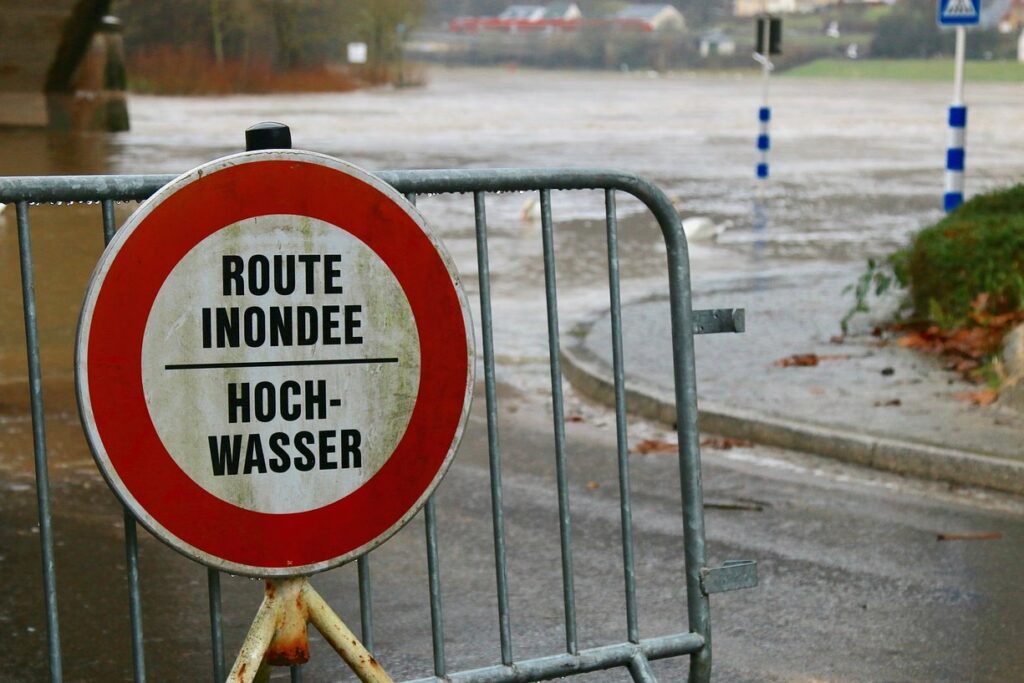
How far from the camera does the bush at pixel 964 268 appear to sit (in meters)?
9.43

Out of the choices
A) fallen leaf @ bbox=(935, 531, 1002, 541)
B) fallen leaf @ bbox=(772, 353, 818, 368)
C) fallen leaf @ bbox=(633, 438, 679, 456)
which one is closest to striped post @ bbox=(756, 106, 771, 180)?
fallen leaf @ bbox=(772, 353, 818, 368)

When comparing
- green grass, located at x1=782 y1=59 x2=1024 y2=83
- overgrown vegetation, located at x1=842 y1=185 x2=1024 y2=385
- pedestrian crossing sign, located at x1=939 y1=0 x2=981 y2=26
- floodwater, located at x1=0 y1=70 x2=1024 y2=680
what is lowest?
green grass, located at x1=782 y1=59 x2=1024 y2=83

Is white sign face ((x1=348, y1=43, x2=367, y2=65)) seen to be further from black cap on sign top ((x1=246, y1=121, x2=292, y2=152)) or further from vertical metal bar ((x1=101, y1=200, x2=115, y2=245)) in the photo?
black cap on sign top ((x1=246, y1=121, x2=292, y2=152))

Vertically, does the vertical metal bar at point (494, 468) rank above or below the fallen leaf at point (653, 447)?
above

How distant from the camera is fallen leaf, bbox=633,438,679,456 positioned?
797cm

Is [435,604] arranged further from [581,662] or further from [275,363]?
[275,363]

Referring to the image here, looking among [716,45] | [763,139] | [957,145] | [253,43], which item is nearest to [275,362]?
[957,145]

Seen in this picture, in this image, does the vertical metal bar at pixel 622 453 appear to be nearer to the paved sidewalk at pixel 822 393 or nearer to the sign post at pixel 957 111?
the paved sidewalk at pixel 822 393

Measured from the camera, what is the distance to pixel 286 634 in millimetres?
3754

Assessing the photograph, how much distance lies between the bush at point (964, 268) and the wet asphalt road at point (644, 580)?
2219mm

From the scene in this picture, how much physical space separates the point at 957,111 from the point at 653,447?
724 centimetres

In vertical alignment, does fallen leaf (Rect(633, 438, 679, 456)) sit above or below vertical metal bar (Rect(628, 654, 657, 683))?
below

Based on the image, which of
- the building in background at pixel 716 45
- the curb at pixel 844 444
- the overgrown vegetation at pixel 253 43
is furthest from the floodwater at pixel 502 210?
the building in background at pixel 716 45

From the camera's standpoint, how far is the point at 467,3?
162 metres
